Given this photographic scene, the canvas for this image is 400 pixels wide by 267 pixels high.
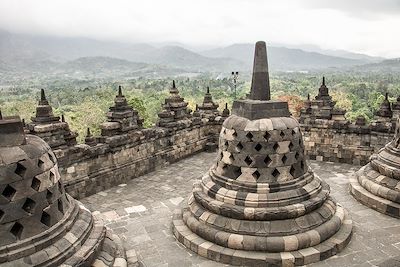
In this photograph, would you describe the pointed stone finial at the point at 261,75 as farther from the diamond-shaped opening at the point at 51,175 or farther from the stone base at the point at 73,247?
the diamond-shaped opening at the point at 51,175

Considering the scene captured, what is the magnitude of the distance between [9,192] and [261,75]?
5493 mm

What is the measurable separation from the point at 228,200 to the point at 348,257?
8.58ft

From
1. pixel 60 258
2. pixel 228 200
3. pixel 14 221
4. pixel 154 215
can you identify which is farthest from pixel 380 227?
pixel 14 221

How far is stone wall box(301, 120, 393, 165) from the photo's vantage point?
1359 centimetres

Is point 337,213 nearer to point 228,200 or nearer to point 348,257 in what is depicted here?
point 348,257

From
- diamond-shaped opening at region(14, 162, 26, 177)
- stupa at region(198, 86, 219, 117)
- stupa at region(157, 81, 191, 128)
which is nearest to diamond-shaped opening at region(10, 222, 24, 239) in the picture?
diamond-shaped opening at region(14, 162, 26, 177)

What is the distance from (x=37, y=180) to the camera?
16.6 ft

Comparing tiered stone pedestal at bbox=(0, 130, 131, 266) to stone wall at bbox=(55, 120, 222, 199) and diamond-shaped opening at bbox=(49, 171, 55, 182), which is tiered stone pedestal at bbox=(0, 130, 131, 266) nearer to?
diamond-shaped opening at bbox=(49, 171, 55, 182)

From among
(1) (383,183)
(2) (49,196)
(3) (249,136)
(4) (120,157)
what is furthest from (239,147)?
(4) (120,157)

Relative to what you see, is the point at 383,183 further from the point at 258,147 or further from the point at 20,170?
the point at 20,170

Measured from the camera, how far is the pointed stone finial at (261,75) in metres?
7.95

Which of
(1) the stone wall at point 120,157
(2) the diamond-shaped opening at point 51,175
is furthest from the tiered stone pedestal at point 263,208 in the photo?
(1) the stone wall at point 120,157

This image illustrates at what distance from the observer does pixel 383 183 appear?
9344mm

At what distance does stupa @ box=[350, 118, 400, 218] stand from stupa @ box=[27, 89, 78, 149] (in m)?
8.84
